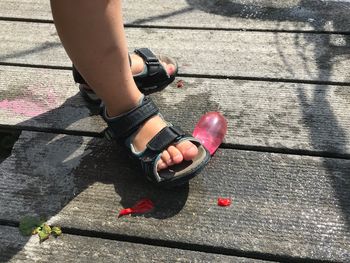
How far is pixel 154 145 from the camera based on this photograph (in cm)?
139

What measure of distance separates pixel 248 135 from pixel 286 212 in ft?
1.13

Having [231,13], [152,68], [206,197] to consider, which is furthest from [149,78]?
[231,13]

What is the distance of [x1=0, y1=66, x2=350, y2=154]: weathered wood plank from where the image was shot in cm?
156

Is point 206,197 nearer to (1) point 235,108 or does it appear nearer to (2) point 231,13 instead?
(1) point 235,108

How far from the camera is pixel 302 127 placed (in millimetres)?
1584

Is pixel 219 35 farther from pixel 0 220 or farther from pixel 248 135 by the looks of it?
pixel 0 220

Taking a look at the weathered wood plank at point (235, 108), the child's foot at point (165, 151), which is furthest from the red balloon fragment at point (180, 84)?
the child's foot at point (165, 151)

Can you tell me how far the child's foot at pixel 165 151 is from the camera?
4.45 feet

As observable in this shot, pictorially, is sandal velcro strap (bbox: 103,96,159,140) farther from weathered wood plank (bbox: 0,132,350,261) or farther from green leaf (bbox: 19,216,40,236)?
green leaf (bbox: 19,216,40,236)

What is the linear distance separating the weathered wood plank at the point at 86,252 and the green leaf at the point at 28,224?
18mm

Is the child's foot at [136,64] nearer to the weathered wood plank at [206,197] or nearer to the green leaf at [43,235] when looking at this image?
the weathered wood plank at [206,197]

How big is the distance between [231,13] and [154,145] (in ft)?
3.49

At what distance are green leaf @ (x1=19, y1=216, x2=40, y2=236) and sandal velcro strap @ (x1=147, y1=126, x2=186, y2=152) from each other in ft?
1.34

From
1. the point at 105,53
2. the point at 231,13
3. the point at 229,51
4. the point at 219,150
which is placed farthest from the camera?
the point at 231,13
